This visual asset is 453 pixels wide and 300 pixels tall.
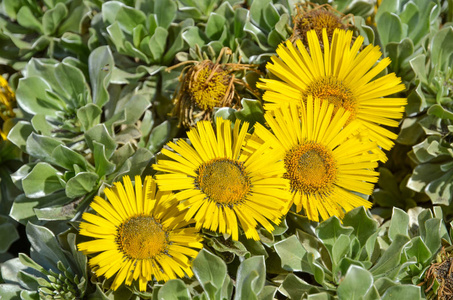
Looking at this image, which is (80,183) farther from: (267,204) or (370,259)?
(370,259)

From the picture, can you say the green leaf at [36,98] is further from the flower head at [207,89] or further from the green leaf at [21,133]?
the flower head at [207,89]

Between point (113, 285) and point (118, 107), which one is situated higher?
point (118, 107)

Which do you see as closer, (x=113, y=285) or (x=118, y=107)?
(x=113, y=285)

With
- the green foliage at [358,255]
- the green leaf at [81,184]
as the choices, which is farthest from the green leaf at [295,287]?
the green leaf at [81,184]

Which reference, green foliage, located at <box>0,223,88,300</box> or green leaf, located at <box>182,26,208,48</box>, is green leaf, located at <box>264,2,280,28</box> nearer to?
green leaf, located at <box>182,26,208,48</box>

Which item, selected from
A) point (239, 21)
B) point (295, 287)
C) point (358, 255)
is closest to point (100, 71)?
point (239, 21)

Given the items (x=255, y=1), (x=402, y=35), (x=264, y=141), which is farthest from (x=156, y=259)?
(x=402, y=35)

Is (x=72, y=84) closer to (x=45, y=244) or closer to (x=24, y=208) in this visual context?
(x=24, y=208)
